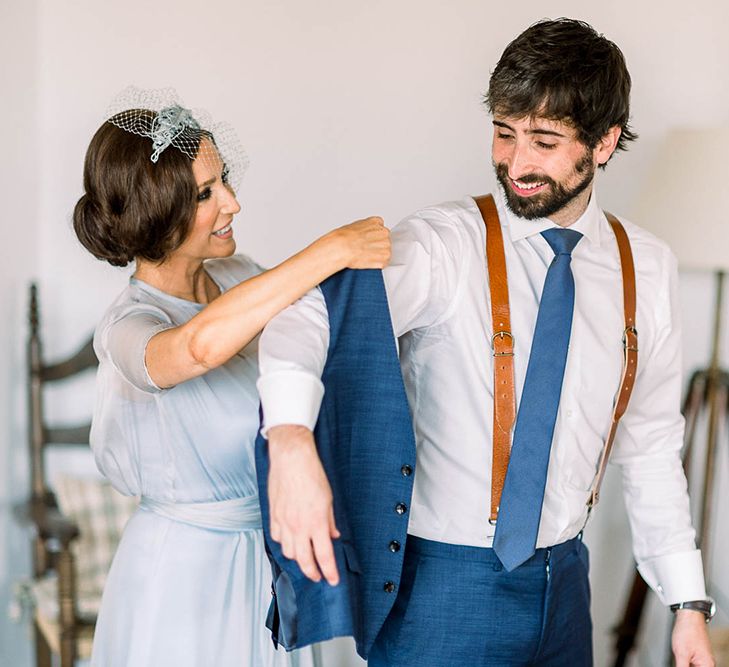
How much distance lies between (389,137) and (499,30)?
0.42m

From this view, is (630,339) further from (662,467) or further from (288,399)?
(288,399)

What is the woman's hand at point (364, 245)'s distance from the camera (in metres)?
1.48

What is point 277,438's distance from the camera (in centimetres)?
129

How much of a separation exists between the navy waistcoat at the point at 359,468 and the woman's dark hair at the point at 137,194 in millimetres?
579

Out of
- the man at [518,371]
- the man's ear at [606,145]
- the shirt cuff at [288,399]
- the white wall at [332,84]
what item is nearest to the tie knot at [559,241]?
the man at [518,371]

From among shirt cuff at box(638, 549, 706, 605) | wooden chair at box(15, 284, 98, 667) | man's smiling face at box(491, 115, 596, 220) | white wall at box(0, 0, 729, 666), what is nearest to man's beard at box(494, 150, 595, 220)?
man's smiling face at box(491, 115, 596, 220)

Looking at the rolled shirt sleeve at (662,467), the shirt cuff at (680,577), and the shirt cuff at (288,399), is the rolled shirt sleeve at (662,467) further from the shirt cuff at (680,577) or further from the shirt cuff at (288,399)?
the shirt cuff at (288,399)

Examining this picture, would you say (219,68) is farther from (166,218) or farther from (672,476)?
(672,476)

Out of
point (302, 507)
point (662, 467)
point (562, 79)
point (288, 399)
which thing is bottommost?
point (662, 467)

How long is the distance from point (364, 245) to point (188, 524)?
0.78 m

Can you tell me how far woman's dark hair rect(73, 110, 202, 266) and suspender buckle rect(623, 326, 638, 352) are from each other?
32.9 inches

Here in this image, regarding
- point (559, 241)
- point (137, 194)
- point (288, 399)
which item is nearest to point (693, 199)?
point (559, 241)

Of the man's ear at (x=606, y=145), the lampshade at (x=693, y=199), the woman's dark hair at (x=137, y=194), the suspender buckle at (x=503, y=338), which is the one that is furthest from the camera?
the lampshade at (x=693, y=199)

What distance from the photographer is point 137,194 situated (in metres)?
1.95
